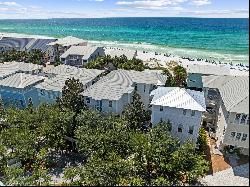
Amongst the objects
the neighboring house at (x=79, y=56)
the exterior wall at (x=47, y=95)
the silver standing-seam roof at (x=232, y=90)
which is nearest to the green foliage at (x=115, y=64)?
the neighboring house at (x=79, y=56)

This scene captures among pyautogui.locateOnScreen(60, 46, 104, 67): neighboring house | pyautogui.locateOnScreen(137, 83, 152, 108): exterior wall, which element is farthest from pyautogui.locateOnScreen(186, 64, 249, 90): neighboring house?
pyautogui.locateOnScreen(60, 46, 104, 67): neighboring house

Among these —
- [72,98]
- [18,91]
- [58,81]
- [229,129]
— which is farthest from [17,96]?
[229,129]

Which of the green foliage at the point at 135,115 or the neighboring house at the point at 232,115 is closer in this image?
the neighboring house at the point at 232,115

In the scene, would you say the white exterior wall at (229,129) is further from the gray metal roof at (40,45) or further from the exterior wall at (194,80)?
the gray metal roof at (40,45)

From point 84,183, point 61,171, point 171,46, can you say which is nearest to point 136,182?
point 84,183

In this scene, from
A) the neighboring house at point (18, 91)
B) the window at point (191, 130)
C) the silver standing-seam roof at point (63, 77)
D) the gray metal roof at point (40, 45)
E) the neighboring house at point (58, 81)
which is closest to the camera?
the window at point (191, 130)

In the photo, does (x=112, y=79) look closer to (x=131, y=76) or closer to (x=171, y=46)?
(x=131, y=76)

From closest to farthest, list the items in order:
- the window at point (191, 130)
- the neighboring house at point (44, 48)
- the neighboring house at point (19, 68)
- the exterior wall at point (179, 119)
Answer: the exterior wall at point (179, 119)
the window at point (191, 130)
the neighboring house at point (19, 68)
the neighboring house at point (44, 48)
